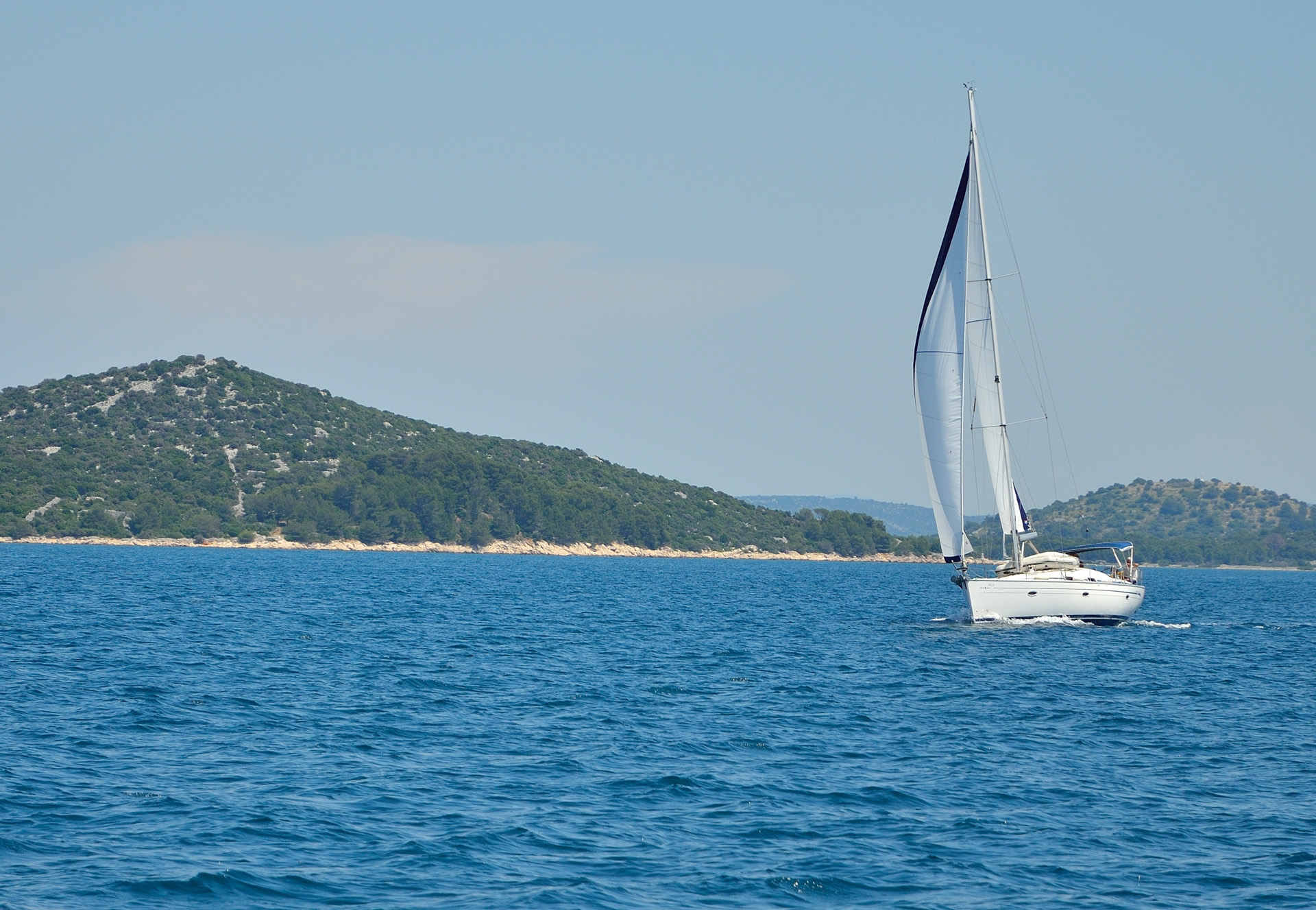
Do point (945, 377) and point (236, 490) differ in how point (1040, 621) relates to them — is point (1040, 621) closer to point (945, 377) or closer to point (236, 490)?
point (945, 377)

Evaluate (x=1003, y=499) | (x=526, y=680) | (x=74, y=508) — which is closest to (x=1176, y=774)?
(x=526, y=680)

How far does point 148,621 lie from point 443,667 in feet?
57.3

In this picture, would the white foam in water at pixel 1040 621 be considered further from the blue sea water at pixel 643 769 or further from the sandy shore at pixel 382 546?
the sandy shore at pixel 382 546

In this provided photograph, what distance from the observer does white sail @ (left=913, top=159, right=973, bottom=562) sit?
45344 mm

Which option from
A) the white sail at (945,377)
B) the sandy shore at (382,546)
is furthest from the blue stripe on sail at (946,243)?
the sandy shore at (382,546)

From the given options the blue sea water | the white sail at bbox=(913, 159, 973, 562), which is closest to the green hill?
the blue sea water

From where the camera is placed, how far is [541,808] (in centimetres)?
1781

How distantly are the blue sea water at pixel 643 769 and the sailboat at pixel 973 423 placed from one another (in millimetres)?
1680

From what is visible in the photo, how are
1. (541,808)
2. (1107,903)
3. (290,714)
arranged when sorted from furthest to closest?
(290,714) < (541,808) < (1107,903)

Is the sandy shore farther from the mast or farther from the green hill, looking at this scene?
the mast

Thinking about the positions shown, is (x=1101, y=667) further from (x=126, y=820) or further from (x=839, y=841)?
(x=126, y=820)

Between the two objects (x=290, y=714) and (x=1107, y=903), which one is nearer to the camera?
(x=1107, y=903)

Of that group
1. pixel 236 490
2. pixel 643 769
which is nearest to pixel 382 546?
pixel 236 490

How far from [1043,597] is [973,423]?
264 inches
